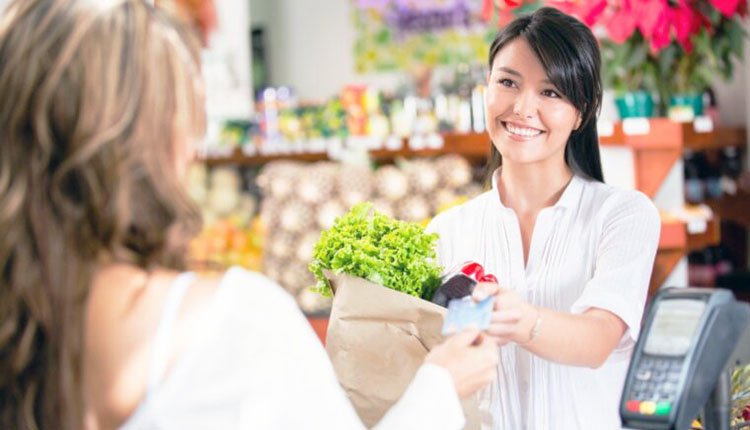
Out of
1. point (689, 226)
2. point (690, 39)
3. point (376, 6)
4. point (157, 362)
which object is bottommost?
point (689, 226)

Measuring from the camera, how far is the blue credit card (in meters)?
1.59

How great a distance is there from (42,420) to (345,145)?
4.97 metres

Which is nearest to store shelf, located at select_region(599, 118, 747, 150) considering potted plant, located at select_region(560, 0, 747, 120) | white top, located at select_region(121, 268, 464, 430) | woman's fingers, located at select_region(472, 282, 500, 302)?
potted plant, located at select_region(560, 0, 747, 120)

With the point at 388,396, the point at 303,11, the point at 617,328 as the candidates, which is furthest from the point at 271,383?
the point at 303,11

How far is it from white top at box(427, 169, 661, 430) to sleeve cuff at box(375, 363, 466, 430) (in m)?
0.57

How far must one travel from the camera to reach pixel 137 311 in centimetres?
124

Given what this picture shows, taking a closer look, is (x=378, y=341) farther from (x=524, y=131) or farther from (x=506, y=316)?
(x=524, y=131)

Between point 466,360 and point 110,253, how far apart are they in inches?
23.0

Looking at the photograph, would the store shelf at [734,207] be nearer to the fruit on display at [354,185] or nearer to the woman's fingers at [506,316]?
the fruit on display at [354,185]

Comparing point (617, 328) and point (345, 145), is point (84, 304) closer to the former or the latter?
point (617, 328)

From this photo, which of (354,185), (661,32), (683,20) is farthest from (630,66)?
(354,185)

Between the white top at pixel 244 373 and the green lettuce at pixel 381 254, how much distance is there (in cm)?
56

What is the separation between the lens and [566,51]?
2104mm

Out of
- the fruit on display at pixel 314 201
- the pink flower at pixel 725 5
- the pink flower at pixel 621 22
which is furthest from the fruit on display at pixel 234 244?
the pink flower at pixel 725 5
